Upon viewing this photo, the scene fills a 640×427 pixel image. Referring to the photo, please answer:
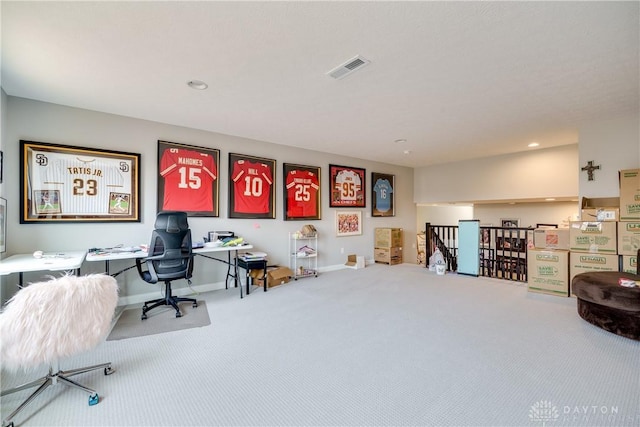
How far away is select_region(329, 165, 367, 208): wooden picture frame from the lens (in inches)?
232

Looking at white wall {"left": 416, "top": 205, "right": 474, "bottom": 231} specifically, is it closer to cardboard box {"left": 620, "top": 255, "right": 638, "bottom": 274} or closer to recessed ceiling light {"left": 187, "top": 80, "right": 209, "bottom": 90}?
cardboard box {"left": 620, "top": 255, "right": 638, "bottom": 274}

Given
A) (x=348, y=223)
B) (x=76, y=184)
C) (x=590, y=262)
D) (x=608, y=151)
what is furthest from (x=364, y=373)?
(x=608, y=151)

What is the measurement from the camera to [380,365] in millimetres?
2115

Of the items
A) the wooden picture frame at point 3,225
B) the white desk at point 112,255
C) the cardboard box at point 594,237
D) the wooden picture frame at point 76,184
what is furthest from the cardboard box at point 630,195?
the wooden picture frame at point 3,225

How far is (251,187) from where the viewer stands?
186 inches

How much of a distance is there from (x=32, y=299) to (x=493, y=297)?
4.84m

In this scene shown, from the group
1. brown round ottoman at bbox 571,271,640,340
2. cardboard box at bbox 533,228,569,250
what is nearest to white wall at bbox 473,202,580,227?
cardboard box at bbox 533,228,569,250

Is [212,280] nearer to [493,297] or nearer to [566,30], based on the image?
[493,297]

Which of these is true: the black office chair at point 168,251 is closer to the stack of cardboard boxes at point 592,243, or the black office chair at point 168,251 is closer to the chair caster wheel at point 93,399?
the chair caster wheel at point 93,399

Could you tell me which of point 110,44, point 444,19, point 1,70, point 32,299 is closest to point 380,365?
point 32,299

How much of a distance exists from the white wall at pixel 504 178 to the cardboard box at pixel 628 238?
2027 millimetres

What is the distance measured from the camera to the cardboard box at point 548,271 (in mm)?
3797

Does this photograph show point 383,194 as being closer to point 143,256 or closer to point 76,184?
point 143,256

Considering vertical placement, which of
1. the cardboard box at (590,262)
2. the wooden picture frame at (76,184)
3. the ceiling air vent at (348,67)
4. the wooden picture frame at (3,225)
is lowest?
the cardboard box at (590,262)
